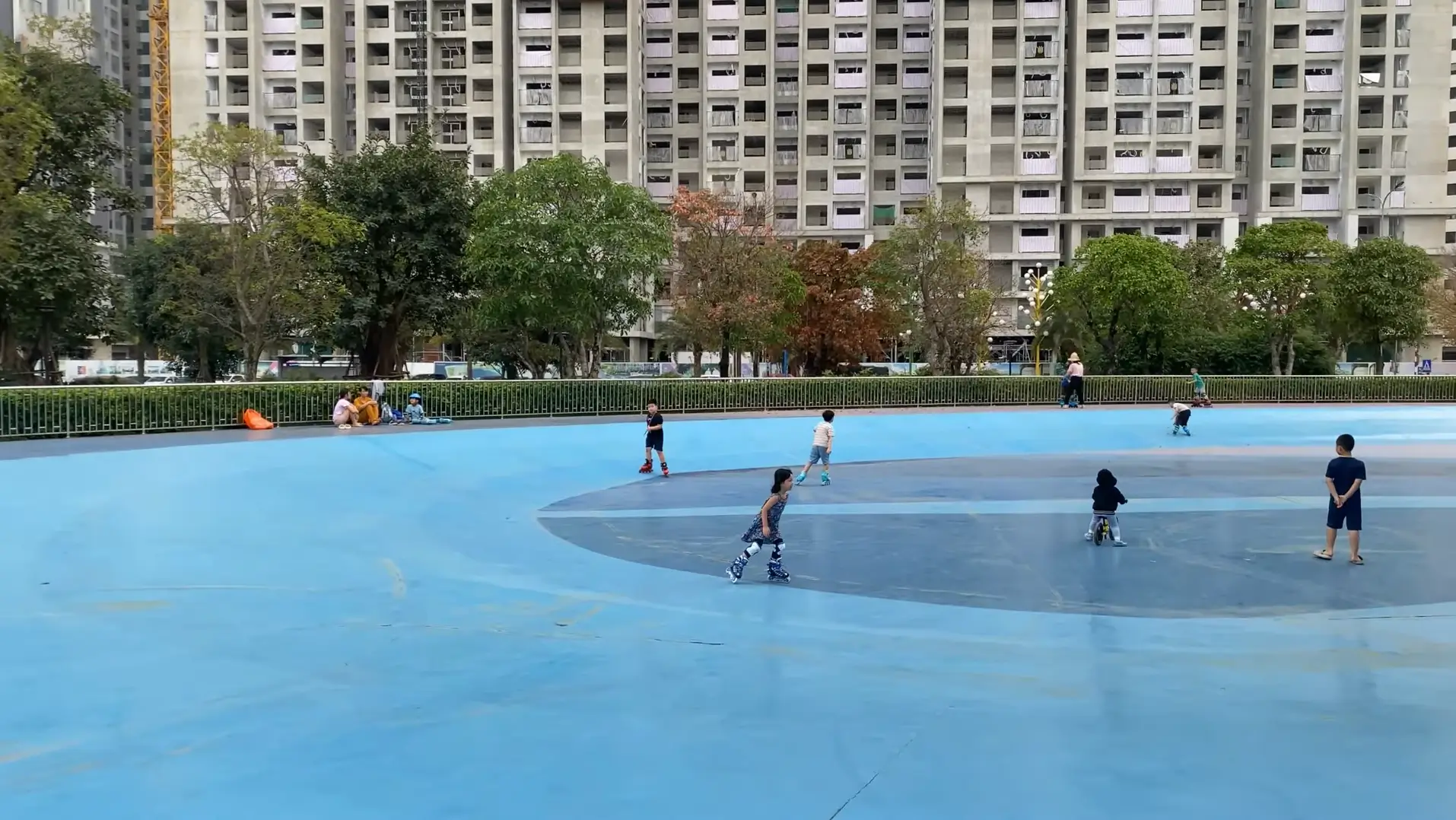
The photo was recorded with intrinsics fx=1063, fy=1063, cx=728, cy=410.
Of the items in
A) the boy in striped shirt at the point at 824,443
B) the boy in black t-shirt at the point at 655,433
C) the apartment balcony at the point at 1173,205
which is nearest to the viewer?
the boy in striped shirt at the point at 824,443

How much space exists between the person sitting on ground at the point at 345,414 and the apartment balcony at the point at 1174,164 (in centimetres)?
5344

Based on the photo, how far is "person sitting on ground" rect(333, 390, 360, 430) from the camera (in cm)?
2580

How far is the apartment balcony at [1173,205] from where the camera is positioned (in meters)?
63.7

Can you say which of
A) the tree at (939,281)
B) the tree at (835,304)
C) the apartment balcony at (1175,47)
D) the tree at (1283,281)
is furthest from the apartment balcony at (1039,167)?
the tree at (939,281)

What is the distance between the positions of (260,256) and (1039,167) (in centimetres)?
4780

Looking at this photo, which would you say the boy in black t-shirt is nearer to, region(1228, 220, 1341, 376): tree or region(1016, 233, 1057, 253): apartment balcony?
region(1228, 220, 1341, 376): tree

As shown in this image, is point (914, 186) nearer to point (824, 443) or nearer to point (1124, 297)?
point (1124, 297)

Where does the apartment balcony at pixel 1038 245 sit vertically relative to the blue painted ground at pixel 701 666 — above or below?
above

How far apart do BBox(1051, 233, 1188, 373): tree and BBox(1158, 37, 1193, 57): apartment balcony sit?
25591 millimetres

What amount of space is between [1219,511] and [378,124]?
2560 inches

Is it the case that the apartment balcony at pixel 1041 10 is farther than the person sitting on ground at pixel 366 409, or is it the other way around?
the apartment balcony at pixel 1041 10

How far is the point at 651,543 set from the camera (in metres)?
11.6

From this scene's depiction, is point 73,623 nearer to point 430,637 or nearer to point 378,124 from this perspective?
point 430,637

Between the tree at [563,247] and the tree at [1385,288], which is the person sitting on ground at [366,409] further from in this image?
the tree at [1385,288]
